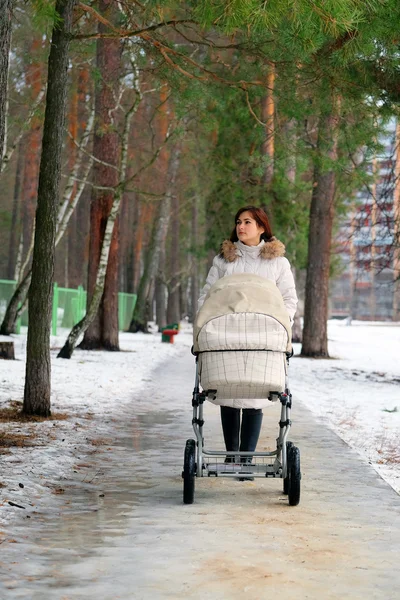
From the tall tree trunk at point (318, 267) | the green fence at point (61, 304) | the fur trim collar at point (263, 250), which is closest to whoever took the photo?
the fur trim collar at point (263, 250)

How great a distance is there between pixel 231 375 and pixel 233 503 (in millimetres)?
861

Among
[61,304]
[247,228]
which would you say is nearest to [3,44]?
[247,228]

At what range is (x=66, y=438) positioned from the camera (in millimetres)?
8453

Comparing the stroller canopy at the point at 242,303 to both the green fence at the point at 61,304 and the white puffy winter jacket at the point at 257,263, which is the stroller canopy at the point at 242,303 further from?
the green fence at the point at 61,304

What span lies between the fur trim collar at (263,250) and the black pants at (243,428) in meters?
1.07

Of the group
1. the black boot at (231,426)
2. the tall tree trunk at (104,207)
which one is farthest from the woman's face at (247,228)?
the tall tree trunk at (104,207)

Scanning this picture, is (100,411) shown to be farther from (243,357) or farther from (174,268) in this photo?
(174,268)

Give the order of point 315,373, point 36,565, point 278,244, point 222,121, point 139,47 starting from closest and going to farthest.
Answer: point 36,565, point 278,244, point 139,47, point 315,373, point 222,121

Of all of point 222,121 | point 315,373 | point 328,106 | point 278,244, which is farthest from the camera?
point 222,121

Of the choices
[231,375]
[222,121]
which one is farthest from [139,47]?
[222,121]

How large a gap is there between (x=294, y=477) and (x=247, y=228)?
182cm

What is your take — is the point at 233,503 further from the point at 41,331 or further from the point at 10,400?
the point at 10,400

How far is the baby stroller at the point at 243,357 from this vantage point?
570 cm

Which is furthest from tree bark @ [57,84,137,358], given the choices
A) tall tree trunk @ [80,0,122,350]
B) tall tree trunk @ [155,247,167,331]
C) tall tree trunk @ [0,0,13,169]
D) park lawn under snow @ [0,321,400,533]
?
tall tree trunk @ [155,247,167,331]
